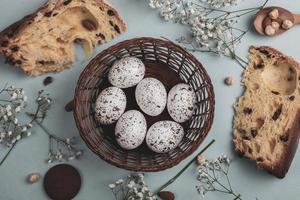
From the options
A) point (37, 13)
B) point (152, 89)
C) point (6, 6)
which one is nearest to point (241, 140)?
point (152, 89)

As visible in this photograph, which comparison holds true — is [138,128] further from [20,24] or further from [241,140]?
[20,24]

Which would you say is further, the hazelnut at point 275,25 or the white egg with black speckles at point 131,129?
the hazelnut at point 275,25

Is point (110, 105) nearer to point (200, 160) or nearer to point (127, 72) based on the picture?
point (127, 72)

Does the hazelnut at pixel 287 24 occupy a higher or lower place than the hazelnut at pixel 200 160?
higher

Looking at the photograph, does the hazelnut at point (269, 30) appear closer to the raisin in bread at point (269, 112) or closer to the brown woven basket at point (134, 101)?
the raisin in bread at point (269, 112)

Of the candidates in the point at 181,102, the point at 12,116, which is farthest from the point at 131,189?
the point at 12,116

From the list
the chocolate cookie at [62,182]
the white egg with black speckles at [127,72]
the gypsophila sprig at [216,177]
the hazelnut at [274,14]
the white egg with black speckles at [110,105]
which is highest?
the hazelnut at [274,14]

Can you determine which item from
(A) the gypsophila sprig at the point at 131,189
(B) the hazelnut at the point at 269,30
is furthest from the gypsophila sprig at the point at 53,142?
(B) the hazelnut at the point at 269,30
